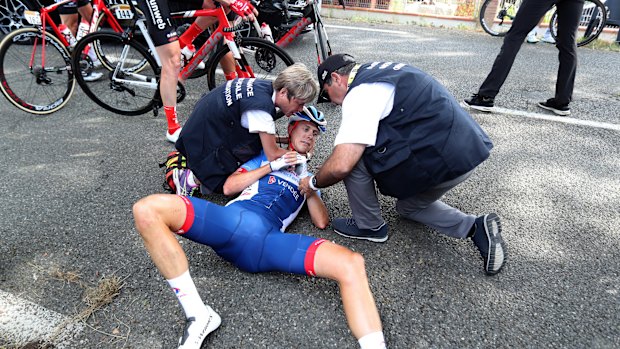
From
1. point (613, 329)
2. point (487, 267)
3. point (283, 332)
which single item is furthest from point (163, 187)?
point (613, 329)

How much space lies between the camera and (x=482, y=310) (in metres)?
2.03

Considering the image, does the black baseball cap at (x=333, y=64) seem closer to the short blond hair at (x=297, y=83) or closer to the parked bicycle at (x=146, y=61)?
the short blond hair at (x=297, y=83)

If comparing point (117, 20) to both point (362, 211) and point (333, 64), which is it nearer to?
point (333, 64)

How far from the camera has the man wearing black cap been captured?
1.95 m

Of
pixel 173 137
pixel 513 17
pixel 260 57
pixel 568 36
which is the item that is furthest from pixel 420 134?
pixel 513 17

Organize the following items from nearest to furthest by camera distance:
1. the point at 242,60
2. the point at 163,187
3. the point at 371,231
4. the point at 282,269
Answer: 1. the point at 282,269
2. the point at 371,231
3. the point at 163,187
4. the point at 242,60

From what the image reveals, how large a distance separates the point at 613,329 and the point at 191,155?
256 cm

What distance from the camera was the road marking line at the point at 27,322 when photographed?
5.99ft

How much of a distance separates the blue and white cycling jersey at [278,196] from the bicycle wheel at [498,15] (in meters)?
7.07

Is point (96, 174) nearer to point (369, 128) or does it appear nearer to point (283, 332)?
point (283, 332)

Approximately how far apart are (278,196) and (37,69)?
10.8 ft

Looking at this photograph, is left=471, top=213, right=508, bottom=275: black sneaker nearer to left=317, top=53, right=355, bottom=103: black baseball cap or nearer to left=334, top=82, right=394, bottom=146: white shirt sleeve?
left=334, top=82, right=394, bottom=146: white shirt sleeve

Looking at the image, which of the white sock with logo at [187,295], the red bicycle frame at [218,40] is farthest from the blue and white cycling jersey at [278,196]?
the red bicycle frame at [218,40]

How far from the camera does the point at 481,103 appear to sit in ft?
13.8
